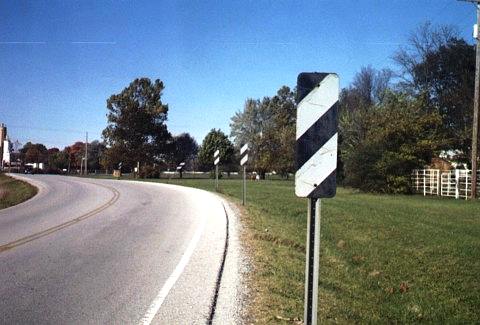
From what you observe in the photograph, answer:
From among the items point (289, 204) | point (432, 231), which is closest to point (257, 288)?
point (432, 231)

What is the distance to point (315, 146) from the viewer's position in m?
4.52

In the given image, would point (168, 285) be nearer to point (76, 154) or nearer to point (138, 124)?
point (138, 124)

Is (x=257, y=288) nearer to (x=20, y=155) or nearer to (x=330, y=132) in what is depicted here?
(x=330, y=132)

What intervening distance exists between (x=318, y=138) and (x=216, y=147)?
86.9 metres

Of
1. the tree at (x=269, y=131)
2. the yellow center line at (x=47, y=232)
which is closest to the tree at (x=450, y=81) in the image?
the tree at (x=269, y=131)

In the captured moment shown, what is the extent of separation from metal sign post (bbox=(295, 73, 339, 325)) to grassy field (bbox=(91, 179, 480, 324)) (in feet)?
5.05

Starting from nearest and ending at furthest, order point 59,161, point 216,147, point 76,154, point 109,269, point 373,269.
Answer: point 109,269 < point 373,269 < point 216,147 < point 59,161 < point 76,154

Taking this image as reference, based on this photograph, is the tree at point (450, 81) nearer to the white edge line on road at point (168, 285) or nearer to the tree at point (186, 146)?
the white edge line on road at point (168, 285)

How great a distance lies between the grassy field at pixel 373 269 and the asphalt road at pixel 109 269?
95 cm

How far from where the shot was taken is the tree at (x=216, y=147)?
9094 cm

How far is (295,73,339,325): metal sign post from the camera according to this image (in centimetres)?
450

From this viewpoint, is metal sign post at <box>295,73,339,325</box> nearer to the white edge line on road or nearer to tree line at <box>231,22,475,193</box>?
the white edge line on road

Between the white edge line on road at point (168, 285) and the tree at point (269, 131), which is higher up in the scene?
the tree at point (269, 131)

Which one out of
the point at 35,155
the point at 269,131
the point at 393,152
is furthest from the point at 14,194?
the point at 35,155
